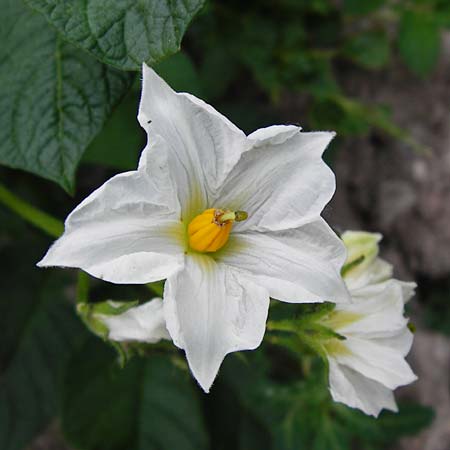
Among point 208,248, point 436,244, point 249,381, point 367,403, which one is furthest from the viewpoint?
point 436,244

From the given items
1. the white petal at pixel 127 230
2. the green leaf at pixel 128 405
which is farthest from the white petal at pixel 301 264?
the green leaf at pixel 128 405

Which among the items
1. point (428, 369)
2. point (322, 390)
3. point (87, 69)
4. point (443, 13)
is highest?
point (87, 69)

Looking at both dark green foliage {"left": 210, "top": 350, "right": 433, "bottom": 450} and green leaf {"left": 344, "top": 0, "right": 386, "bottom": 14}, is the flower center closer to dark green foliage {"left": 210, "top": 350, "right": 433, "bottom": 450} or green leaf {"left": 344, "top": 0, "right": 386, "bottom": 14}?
dark green foliage {"left": 210, "top": 350, "right": 433, "bottom": 450}

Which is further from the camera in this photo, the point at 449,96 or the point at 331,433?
the point at 449,96

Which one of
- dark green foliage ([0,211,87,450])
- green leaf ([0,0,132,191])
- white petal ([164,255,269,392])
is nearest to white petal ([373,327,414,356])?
white petal ([164,255,269,392])

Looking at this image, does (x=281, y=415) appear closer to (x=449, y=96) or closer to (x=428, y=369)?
(x=428, y=369)

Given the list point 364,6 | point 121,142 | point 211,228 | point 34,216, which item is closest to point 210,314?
point 211,228

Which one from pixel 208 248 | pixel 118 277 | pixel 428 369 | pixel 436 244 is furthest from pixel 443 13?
pixel 118 277
